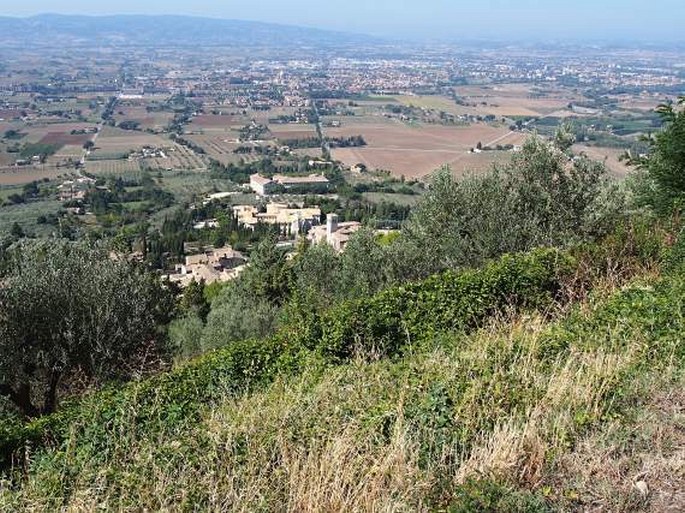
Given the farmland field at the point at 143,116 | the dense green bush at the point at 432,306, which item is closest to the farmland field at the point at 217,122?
the farmland field at the point at 143,116

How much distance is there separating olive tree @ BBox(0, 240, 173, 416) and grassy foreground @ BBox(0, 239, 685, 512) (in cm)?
465

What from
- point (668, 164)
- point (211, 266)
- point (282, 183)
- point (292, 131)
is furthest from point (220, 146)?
point (668, 164)

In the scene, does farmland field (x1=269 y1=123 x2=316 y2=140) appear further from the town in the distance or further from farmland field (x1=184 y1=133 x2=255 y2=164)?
farmland field (x1=184 y1=133 x2=255 y2=164)

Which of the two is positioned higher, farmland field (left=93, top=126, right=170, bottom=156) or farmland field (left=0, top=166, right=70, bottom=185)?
farmland field (left=93, top=126, right=170, bottom=156)

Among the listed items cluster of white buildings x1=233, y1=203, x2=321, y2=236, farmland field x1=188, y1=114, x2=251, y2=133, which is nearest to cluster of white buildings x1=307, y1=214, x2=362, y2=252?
cluster of white buildings x1=233, y1=203, x2=321, y2=236

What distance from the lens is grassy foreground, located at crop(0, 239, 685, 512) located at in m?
3.39

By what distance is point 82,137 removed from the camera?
309 ft

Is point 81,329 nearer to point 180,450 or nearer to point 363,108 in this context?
point 180,450

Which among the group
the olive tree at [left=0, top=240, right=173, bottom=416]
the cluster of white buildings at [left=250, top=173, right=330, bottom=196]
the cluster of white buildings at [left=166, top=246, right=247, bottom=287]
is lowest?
the cluster of white buildings at [left=166, top=246, right=247, bottom=287]

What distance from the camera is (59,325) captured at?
9.71 metres

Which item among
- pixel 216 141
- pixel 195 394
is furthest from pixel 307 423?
pixel 216 141

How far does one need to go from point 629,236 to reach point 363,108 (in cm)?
11839

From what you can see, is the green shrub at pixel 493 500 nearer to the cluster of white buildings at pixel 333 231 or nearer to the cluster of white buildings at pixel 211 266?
the cluster of white buildings at pixel 211 266

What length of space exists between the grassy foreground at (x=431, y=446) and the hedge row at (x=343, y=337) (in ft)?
2.61
